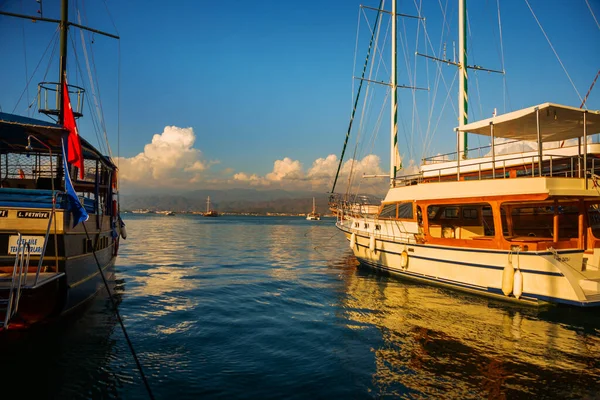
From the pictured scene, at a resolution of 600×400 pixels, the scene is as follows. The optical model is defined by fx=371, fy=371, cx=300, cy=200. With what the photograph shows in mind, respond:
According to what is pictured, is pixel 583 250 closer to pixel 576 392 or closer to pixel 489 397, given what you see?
pixel 576 392

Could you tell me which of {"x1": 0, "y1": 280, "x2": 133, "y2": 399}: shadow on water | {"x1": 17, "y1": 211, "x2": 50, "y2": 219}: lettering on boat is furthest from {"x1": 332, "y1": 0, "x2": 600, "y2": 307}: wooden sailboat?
{"x1": 17, "y1": 211, "x2": 50, "y2": 219}: lettering on boat

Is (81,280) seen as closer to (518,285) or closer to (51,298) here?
(51,298)

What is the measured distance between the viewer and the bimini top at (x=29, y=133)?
899 cm

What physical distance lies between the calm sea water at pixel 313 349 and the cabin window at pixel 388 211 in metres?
5.17

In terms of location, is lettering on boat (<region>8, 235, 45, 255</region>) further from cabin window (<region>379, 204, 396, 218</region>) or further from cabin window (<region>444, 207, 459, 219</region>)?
cabin window (<region>444, 207, 459, 219</region>)

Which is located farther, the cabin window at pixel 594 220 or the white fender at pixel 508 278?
the cabin window at pixel 594 220

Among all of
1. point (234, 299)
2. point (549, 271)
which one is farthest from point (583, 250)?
point (234, 299)

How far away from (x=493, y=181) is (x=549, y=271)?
10.9 ft

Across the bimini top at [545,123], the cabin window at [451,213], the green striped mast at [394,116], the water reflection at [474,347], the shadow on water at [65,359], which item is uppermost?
the green striped mast at [394,116]

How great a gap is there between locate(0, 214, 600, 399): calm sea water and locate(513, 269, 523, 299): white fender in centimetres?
50

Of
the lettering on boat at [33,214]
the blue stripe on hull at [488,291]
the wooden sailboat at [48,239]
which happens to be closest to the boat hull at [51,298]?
the wooden sailboat at [48,239]

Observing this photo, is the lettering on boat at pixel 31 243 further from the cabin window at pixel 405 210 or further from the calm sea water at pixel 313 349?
the cabin window at pixel 405 210

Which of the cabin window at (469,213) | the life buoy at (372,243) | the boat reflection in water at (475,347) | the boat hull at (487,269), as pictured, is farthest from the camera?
the life buoy at (372,243)

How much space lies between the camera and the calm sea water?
6414mm
